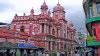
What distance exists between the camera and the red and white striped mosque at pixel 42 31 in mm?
44088

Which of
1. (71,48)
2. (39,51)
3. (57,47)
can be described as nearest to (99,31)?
(39,51)

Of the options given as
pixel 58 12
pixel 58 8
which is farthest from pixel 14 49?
A: pixel 58 8

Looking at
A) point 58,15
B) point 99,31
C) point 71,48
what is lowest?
point 71,48

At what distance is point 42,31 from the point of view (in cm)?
5503

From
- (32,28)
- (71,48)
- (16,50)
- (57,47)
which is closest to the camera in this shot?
(16,50)

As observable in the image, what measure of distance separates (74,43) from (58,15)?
16.3 m

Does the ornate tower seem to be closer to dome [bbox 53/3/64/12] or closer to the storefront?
dome [bbox 53/3/64/12]

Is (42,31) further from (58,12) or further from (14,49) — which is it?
(14,49)

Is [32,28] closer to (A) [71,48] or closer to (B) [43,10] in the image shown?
(B) [43,10]

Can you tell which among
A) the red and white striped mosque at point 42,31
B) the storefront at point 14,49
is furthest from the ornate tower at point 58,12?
the storefront at point 14,49

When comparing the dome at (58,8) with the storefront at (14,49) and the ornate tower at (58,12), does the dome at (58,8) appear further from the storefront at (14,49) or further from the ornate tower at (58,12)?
the storefront at (14,49)

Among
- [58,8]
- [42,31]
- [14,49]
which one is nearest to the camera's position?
[14,49]

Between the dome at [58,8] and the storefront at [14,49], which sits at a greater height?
the dome at [58,8]

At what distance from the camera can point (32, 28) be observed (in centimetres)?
5481
